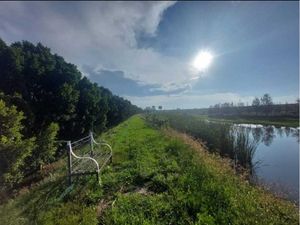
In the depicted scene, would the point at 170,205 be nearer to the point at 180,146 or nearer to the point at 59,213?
the point at 59,213

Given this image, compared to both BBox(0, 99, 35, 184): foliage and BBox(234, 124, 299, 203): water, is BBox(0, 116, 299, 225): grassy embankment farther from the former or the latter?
BBox(234, 124, 299, 203): water

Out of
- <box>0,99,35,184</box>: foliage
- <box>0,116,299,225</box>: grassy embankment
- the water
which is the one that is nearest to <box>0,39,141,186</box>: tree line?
<box>0,99,35,184</box>: foliage

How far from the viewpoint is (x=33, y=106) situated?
17516 mm

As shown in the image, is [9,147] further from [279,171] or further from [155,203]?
[279,171]

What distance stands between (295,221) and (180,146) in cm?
665

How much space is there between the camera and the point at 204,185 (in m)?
5.92

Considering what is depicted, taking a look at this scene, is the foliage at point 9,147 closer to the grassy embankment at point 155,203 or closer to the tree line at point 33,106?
the tree line at point 33,106

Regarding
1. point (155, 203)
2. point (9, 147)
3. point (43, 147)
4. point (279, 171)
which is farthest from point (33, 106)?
point (279, 171)

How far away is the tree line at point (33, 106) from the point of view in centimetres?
898

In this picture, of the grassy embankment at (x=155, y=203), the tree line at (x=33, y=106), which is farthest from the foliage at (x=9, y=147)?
the grassy embankment at (x=155, y=203)

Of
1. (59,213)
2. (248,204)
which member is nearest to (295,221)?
(248,204)

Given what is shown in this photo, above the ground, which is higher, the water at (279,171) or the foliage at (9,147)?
the foliage at (9,147)

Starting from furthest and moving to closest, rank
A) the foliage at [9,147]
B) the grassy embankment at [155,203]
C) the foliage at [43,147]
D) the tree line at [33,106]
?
the foliage at [43,147] < the tree line at [33,106] < the foliage at [9,147] < the grassy embankment at [155,203]

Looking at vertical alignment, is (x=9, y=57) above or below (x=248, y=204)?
above
